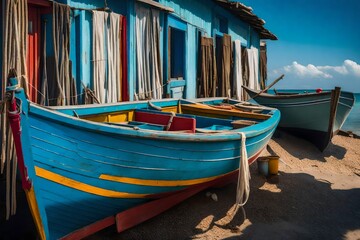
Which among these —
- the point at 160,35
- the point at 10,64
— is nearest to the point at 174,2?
the point at 160,35

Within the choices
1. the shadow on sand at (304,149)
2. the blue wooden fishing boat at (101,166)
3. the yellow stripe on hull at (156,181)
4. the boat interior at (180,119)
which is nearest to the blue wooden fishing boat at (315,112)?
the shadow on sand at (304,149)

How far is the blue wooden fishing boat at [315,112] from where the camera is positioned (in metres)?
8.93

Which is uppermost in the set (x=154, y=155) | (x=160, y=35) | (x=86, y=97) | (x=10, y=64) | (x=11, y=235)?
(x=160, y=35)

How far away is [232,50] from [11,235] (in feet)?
32.2

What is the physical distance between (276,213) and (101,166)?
2.97 metres

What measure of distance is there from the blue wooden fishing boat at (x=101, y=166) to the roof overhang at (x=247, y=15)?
7327mm

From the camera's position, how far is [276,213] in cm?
495

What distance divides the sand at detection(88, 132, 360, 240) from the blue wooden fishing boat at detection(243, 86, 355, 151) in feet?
6.25

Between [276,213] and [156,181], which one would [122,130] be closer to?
[156,181]

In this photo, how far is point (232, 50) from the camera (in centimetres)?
1212

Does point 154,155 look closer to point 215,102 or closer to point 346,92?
point 215,102

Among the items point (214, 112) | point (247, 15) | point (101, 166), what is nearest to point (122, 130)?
point (101, 166)

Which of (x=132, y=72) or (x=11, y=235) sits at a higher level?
(x=132, y=72)

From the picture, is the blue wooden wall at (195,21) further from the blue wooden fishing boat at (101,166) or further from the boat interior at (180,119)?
the blue wooden fishing boat at (101,166)
